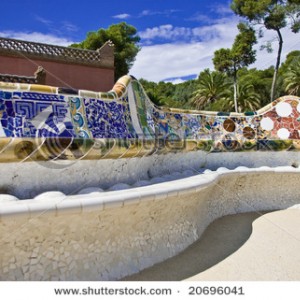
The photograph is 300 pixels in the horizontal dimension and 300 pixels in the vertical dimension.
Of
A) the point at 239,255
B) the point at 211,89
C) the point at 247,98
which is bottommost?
the point at 239,255

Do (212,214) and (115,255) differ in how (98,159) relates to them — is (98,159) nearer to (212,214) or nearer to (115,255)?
(115,255)

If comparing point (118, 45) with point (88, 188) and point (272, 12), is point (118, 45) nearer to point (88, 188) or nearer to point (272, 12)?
point (272, 12)

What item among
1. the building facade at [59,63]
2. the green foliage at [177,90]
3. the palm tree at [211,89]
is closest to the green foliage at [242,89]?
the palm tree at [211,89]

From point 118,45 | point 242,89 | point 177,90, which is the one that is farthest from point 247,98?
point 177,90

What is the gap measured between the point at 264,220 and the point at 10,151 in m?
3.60

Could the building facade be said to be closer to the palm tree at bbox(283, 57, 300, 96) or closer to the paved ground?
the paved ground

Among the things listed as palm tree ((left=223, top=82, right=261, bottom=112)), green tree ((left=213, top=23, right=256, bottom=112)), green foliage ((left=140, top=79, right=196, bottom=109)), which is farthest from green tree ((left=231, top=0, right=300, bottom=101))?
green foliage ((left=140, top=79, right=196, bottom=109))

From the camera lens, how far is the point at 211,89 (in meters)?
24.3

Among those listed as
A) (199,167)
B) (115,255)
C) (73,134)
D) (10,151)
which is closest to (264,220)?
Result: (199,167)

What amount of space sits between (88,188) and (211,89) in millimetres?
23020

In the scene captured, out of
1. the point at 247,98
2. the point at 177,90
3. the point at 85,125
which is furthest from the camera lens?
the point at 177,90

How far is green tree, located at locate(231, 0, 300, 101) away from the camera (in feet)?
50.1

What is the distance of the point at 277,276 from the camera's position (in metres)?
2.73

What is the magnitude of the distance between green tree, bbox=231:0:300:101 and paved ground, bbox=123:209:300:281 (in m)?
13.9
